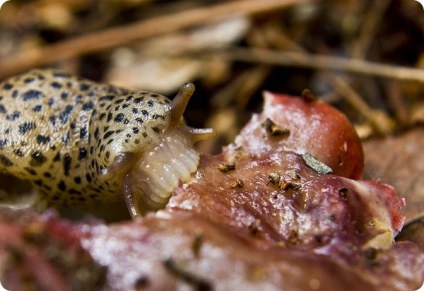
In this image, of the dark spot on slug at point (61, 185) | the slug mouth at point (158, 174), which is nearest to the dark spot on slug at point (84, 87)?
the dark spot on slug at point (61, 185)

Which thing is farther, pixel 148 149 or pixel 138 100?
pixel 138 100

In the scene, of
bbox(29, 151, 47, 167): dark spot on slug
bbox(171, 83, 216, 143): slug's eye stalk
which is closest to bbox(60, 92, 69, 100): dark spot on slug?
bbox(29, 151, 47, 167): dark spot on slug

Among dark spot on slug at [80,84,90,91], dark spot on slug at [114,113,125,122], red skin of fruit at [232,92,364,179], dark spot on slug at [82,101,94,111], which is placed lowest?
red skin of fruit at [232,92,364,179]

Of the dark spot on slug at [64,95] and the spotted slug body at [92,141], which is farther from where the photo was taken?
the dark spot on slug at [64,95]

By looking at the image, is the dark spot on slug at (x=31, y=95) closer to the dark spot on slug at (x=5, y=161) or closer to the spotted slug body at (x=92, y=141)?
the spotted slug body at (x=92, y=141)

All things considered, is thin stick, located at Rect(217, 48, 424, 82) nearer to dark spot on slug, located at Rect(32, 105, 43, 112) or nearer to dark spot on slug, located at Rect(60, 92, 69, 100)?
dark spot on slug, located at Rect(60, 92, 69, 100)

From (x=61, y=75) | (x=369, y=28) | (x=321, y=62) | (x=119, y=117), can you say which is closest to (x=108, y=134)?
(x=119, y=117)

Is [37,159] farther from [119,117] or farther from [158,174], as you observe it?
[158,174]
